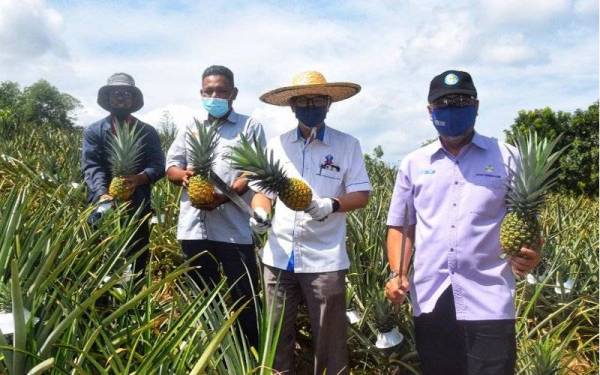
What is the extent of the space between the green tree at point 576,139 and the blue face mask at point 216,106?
1707 centimetres

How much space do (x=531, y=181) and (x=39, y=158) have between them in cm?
588

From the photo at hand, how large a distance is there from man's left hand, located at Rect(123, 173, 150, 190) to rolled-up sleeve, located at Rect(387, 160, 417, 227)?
5.96ft

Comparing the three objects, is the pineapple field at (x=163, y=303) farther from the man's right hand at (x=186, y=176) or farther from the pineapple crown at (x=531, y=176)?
the man's right hand at (x=186, y=176)

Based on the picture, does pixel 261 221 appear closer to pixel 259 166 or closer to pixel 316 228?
pixel 316 228

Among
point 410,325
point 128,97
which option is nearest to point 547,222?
point 410,325

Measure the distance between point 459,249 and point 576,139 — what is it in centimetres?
1915

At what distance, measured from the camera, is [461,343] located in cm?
258

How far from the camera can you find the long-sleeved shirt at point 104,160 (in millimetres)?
4007

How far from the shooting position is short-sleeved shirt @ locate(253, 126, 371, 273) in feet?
10.3

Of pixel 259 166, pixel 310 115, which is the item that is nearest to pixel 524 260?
pixel 259 166

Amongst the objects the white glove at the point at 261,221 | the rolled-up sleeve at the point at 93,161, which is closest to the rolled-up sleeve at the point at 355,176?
the white glove at the point at 261,221

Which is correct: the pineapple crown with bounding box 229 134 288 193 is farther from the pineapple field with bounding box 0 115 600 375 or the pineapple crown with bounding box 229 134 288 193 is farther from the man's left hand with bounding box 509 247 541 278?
the man's left hand with bounding box 509 247 541 278

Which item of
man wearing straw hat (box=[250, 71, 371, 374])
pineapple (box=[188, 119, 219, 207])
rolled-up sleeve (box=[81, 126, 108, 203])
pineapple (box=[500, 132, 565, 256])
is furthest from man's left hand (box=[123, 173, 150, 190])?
pineapple (box=[500, 132, 565, 256])

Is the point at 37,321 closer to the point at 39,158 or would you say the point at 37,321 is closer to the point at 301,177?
the point at 301,177
